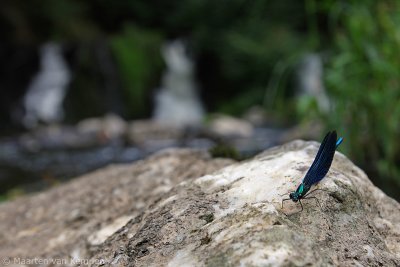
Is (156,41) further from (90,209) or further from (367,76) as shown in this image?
(90,209)

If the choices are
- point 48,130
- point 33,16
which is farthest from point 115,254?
point 33,16

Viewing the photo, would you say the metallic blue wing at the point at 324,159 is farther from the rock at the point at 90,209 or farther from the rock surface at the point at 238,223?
the rock at the point at 90,209

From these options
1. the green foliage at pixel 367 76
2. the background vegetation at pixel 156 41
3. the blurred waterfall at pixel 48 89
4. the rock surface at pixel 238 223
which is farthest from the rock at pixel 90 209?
the blurred waterfall at pixel 48 89

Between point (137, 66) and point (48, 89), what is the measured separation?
11.3ft

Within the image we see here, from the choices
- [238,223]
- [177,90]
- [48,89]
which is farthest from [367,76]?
[177,90]

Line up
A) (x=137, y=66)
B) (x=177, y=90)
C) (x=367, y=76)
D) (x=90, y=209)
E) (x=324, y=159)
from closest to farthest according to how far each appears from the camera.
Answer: (x=324, y=159)
(x=90, y=209)
(x=367, y=76)
(x=137, y=66)
(x=177, y=90)

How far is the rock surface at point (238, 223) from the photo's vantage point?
3.62 feet

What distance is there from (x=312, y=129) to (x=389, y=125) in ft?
10.7

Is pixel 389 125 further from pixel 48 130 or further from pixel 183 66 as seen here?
pixel 183 66

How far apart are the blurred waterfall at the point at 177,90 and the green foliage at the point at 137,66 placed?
49 cm

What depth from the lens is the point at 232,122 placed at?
12.6 metres

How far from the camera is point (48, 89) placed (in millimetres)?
15742

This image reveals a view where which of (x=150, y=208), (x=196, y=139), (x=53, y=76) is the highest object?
(x=53, y=76)

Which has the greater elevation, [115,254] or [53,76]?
[53,76]
